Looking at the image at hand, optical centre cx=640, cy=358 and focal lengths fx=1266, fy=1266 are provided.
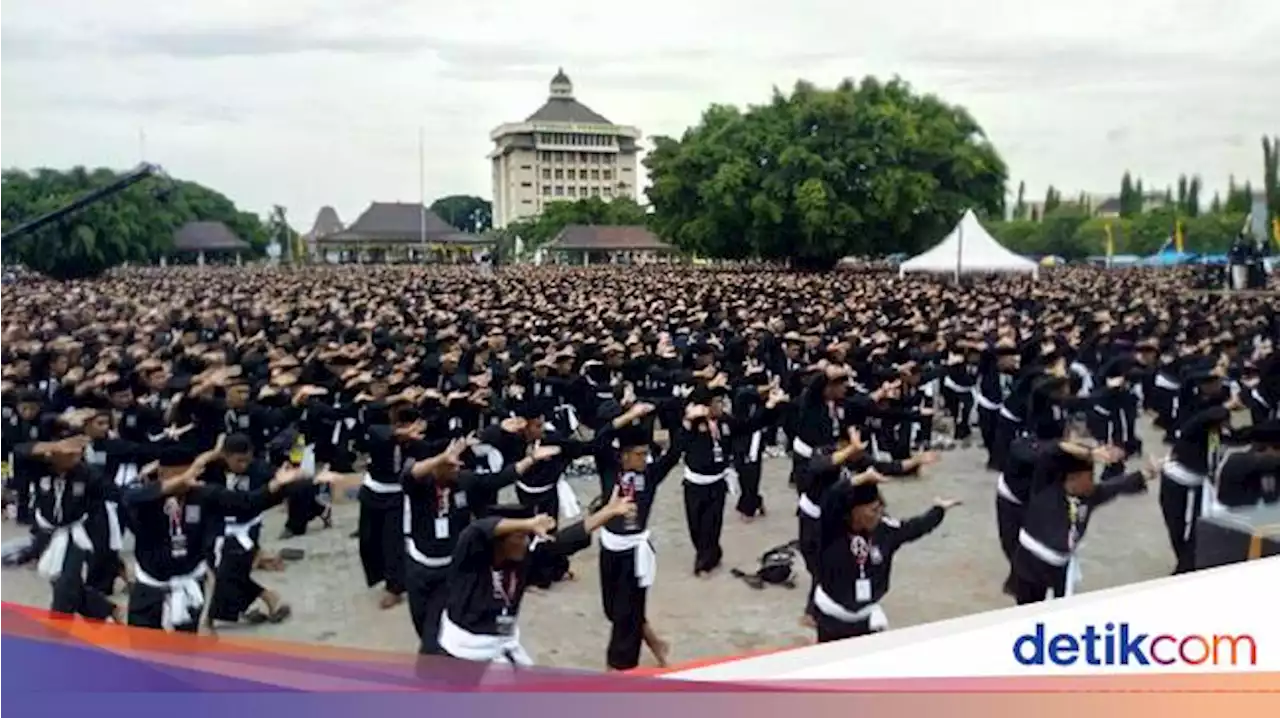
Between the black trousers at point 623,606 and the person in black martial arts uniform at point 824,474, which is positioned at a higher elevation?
the person in black martial arts uniform at point 824,474

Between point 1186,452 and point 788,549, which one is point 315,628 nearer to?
point 788,549

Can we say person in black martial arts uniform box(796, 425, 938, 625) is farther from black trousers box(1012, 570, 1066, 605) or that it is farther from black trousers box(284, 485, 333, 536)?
black trousers box(284, 485, 333, 536)

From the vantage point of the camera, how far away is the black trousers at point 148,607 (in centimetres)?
641

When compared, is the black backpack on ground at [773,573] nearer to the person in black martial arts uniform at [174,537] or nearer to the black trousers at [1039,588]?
the black trousers at [1039,588]

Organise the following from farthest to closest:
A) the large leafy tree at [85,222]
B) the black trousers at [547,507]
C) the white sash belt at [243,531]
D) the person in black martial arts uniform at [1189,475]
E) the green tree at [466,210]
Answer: the green tree at [466,210] < the large leafy tree at [85,222] < the black trousers at [547,507] < the person in black martial arts uniform at [1189,475] < the white sash belt at [243,531]

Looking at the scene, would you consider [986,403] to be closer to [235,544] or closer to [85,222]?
[235,544]

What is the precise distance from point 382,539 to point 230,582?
3.69ft

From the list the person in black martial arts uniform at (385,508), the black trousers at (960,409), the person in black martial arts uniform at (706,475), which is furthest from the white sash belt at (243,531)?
the black trousers at (960,409)

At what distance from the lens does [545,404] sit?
11.2m

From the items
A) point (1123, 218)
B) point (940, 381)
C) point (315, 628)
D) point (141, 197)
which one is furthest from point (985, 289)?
point (1123, 218)

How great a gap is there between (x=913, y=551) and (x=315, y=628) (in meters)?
4.34

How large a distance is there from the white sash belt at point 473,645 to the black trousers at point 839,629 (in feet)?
5.07

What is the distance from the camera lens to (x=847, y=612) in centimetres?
598

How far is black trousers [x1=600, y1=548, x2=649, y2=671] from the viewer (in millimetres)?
6617
